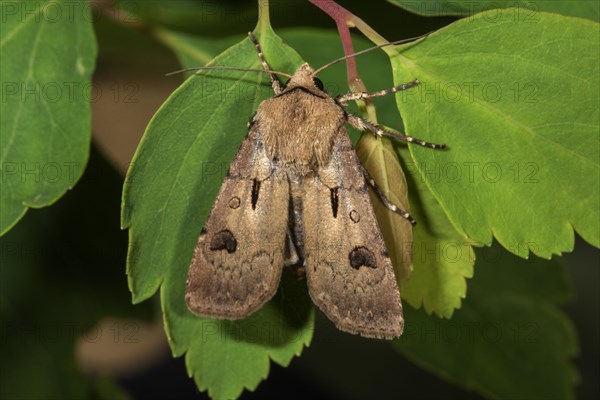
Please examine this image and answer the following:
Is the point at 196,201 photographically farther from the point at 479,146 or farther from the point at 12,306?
the point at 12,306

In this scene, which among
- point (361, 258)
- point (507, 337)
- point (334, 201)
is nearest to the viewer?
point (361, 258)

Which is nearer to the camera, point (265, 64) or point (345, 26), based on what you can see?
point (345, 26)

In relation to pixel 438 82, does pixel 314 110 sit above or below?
below

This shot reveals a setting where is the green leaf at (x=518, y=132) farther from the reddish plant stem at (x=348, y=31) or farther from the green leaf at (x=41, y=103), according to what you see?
the green leaf at (x=41, y=103)

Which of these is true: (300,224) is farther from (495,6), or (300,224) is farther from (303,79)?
(495,6)

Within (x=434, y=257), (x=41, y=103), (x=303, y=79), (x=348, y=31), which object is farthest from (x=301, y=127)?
(x=41, y=103)

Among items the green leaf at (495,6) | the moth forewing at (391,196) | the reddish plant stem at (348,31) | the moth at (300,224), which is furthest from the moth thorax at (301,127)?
the green leaf at (495,6)

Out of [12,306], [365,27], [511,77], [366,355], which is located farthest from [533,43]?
[366,355]
